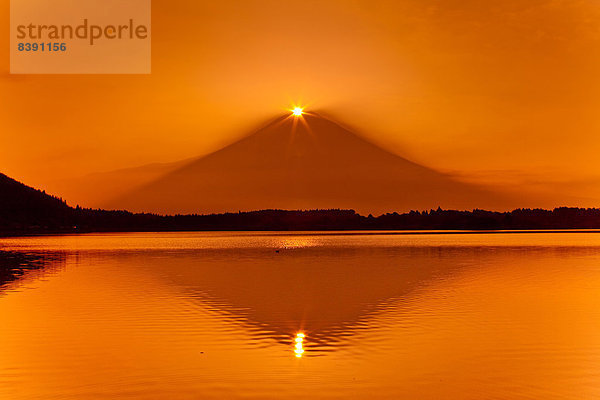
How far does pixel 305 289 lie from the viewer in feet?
139

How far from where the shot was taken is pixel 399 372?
61.9 feet

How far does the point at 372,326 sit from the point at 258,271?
3196 centimetres

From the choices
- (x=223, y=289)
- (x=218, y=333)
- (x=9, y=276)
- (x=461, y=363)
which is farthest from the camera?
(x=9, y=276)

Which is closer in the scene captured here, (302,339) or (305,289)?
(302,339)

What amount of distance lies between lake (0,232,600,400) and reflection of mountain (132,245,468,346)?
0.50 ft

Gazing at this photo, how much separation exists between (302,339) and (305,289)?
18.3m

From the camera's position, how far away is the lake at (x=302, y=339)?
57.0ft

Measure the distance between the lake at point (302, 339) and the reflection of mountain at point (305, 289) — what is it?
6.0 inches

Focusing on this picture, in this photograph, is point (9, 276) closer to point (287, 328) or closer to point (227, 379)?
point (287, 328)

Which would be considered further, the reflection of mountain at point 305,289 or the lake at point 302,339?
the reflection of mountain at point 305,289

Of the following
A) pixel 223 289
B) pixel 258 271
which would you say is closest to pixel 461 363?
pixel 223 289

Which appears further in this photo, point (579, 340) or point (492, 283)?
point (492, 283)

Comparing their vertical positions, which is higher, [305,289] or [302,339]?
[305,289]

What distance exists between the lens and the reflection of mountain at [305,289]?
28.3 m
